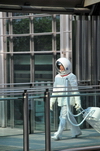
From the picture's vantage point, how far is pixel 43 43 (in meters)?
15.2

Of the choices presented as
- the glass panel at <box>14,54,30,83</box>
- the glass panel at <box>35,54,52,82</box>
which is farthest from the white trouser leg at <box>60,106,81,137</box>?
the glass panel at <box>14,54,30,83</box>

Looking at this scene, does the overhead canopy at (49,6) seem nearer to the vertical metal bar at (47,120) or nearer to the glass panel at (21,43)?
the vertical metal bar at (47,120)

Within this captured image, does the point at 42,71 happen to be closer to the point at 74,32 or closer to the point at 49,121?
the point at 74,32

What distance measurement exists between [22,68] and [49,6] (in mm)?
5848

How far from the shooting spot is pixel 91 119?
7.65 metres

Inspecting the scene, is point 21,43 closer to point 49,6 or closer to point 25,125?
point 49,6

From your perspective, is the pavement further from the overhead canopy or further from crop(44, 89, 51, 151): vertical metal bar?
the overhead canopy

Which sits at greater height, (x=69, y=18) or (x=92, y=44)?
(x=69, y=18)

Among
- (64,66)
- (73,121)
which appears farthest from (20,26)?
(73,121)

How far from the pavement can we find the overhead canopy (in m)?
3.63

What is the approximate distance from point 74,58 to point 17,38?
4.52 m

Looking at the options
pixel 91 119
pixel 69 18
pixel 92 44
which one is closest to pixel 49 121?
pixel 91 119

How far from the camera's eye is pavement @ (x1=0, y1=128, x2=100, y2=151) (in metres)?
7.10

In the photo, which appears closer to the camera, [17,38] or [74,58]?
[74,58]
